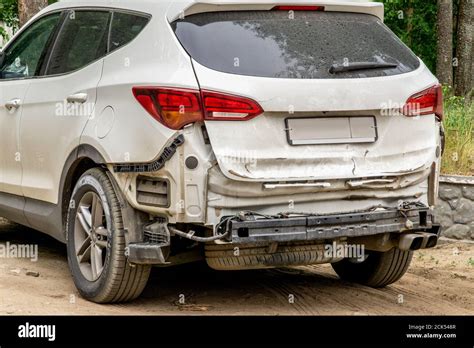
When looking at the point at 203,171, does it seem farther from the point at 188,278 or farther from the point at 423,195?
the point at 188,278

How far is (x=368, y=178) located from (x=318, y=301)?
4.02 ft

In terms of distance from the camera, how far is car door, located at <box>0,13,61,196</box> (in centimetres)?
770

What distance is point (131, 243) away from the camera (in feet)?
20.2

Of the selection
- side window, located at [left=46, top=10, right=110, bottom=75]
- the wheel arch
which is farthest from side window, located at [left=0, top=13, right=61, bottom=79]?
the wheel arch

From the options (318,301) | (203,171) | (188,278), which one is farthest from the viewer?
(188,278)

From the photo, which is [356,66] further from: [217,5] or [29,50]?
[29,50]

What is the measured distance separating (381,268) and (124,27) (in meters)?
2.56

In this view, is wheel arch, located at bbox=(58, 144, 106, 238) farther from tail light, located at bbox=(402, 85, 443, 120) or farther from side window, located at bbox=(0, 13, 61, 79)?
tail light, located at bbox=(402, 85, 443, 120)

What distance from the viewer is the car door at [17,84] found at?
303 inches

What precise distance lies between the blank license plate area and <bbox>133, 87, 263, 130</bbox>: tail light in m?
0.27

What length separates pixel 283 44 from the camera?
6.08 metres

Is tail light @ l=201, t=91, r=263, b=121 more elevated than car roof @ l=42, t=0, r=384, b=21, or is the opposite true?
car roof @ l=42, t=0, r=384, b=21

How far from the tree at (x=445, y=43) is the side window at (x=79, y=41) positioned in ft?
42.6
